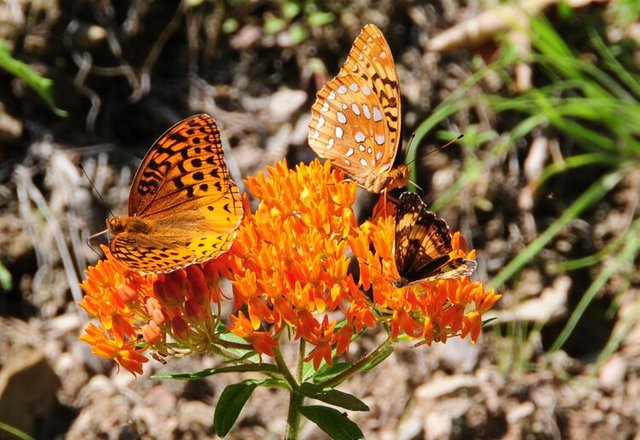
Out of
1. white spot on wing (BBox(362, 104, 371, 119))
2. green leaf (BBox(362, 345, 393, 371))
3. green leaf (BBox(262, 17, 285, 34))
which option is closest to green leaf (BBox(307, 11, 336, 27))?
green leaf (BBox(262, 17, 285, 34))

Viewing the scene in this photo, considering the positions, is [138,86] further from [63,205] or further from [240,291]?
[240,291]

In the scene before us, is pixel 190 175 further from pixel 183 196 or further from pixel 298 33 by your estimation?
pixel 298 33

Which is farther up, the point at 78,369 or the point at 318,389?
the point at 318,389

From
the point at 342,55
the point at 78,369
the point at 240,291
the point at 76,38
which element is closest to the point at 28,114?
Answer: the point at 76,38

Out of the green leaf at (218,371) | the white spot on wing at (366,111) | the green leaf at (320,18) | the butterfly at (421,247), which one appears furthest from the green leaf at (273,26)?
the green leaf at (218,371)

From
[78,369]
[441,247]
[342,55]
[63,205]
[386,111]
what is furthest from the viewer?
[342,55]

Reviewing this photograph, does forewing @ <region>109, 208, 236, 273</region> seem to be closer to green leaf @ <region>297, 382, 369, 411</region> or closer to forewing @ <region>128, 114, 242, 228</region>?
forewing @ <region>128, 114, 242, 228</region>

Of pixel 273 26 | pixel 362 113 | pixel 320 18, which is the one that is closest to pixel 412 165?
pixel 320 18
